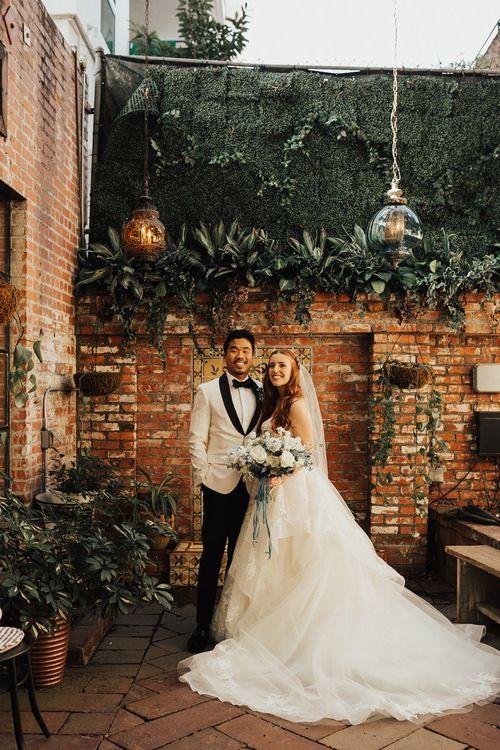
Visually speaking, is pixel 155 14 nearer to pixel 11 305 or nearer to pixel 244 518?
pixel 11 305

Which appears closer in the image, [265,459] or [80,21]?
[265,459]

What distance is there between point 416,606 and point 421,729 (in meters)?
1.00

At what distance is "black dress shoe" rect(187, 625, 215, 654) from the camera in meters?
4.07

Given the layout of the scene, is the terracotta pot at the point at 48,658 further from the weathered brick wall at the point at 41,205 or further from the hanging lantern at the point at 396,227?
the hanging lantern at the point at 396,227

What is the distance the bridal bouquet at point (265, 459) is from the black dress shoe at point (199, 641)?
0.68 metres

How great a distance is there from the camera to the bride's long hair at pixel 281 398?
4195 millimetres

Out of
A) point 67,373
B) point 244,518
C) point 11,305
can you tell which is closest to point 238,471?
point 244,518

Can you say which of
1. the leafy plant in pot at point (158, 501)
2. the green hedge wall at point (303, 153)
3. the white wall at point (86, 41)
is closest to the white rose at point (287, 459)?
the leafy plant in pot at point (158, 501)

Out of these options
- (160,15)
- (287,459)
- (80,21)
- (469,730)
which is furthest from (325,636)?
(160,15)

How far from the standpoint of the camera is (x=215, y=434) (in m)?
4.33

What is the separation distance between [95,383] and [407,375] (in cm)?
251

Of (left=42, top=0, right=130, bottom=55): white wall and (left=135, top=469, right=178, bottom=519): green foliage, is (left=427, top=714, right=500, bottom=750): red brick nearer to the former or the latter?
(left=135, top=469, right=178, bottom=519): green foliage

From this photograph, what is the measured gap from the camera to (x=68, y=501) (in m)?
4.35

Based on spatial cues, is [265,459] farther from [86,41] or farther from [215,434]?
[86,41]
